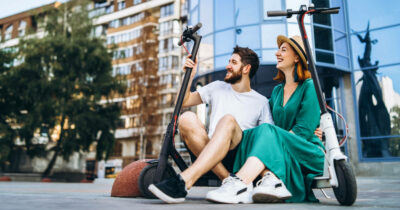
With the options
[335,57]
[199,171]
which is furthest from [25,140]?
[199,171]

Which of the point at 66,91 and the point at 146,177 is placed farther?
the point at 66,91

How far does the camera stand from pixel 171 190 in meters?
2.43

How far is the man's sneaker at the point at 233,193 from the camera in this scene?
2.50 meters

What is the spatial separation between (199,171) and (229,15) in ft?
48.5

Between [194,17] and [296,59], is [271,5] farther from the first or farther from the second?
[296,59]

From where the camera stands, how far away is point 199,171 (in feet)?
8.55

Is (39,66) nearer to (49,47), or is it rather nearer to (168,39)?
(49,47)

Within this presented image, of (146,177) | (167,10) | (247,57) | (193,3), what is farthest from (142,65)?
(146,177)

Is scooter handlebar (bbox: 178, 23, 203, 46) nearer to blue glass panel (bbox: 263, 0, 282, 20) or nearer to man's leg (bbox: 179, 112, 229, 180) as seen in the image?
man's leg (bbox: 179, 112, 229, 180)

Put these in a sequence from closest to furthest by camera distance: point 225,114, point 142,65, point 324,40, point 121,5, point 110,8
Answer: point 225,114
point 324,40
point 142,65
point 121,5
point 110,8

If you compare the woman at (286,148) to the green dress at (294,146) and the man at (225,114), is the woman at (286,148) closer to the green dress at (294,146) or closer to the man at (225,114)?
the green dress at (294,146)

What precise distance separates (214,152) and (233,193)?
0.34 metres

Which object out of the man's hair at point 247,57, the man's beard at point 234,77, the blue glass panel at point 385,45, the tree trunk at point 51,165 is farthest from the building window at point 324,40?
the tree trunk at point 51,165

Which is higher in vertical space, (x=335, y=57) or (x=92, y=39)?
(x=92, y=39)
